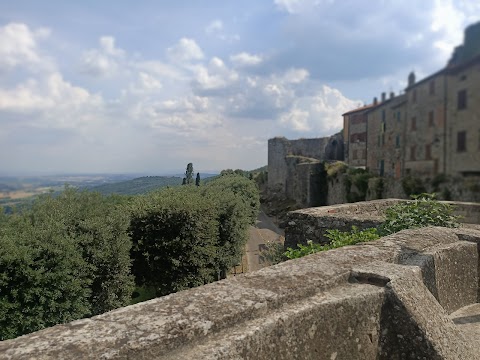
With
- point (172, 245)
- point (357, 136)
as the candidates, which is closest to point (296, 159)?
point (357, 136)

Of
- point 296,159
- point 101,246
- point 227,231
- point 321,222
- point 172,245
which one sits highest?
point 296,159

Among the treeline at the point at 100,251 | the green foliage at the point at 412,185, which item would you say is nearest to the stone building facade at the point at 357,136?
the green foliage at the point at 412,185

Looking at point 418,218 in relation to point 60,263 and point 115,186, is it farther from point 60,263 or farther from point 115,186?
point 115,186

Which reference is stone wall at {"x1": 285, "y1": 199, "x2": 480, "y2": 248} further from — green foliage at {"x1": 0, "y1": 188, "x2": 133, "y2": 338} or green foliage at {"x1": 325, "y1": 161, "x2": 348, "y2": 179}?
green foliage at {"x1": 325, "y1": 161, "x2": 348, "y2": 179}

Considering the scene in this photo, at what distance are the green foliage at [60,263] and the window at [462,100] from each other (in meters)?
11.4

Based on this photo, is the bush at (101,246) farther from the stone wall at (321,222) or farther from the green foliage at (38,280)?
the stone wall at (321,222)

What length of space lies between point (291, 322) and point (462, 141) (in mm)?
3109

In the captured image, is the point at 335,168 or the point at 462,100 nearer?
the point at 462,100

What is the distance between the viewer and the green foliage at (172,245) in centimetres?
1630

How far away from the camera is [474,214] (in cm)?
796

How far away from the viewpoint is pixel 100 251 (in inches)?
523

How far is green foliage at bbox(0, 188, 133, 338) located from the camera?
33.8 feet

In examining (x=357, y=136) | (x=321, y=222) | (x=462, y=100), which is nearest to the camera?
(x=462, y=100)

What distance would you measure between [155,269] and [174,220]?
2481 millimetres
